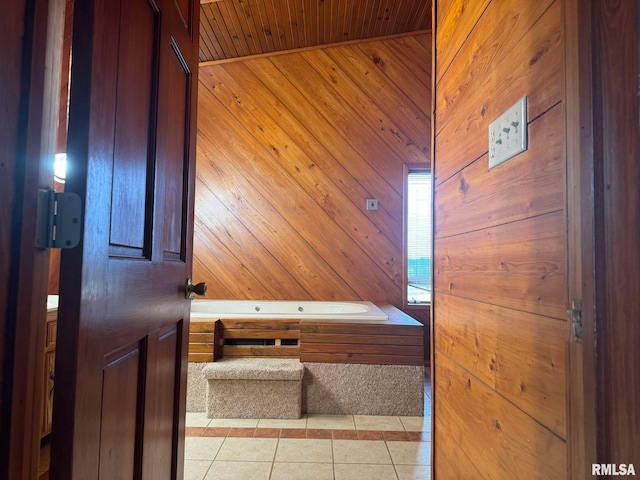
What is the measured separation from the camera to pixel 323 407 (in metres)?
2.39

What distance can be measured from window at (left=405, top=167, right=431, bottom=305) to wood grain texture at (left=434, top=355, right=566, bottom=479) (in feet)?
8.15

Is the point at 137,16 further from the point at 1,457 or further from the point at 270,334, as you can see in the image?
the point at 270,334

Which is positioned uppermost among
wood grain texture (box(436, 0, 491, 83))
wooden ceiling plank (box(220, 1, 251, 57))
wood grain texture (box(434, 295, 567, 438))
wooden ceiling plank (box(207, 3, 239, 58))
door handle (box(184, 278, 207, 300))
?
wooden ceiling plank (box(220, 1, 251, 57))

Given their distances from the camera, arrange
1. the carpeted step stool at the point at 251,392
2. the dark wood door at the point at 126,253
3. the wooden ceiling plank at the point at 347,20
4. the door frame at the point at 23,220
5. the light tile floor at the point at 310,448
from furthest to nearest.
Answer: the wooden ceiling plank at the point at 347,20, the carpeted step stool at the point at 251,392, the light tile floor at the point at 310,448, the dark wood door at the point at 126,253, the door frame at the point at 23,220

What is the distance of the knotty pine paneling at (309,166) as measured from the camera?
3729 mm

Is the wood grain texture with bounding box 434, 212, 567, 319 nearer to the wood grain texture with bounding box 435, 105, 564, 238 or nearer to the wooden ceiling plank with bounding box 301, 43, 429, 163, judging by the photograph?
the wood grain texture with bounding box 435, 105, 564, 238

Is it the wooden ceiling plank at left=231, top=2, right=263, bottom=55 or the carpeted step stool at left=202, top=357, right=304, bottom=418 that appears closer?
the carpeted step stool at left=202, top=357, right=304, bottom=418

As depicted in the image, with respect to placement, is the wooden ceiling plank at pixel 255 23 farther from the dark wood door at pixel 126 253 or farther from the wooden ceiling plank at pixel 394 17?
the dark wood door at pixel 126 253

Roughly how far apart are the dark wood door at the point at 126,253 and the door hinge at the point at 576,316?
82cm

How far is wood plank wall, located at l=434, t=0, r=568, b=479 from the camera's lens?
0.67m

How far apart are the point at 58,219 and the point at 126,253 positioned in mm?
222

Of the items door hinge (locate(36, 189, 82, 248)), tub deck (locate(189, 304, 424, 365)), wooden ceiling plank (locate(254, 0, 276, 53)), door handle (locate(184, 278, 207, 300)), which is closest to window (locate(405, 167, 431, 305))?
tub deck (locate(189, 304, 424, 365))

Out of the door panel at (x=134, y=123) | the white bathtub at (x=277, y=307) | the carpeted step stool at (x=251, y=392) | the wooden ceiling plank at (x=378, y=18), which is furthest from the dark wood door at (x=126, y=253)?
the wooden ceiling plank at (x=378, y=18)

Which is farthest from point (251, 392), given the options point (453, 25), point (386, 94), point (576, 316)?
point (386, 94)
